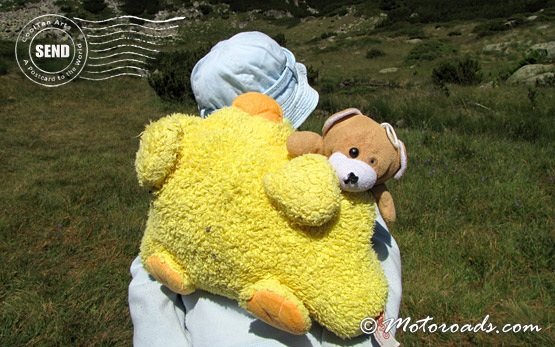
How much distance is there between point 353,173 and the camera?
2.98ft

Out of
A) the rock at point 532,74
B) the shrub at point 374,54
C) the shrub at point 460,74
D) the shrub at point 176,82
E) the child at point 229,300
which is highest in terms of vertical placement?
the child at point 229,300

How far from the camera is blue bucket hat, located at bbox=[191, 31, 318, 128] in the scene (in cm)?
134

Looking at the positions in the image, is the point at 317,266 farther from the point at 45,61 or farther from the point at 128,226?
the point at 45,61

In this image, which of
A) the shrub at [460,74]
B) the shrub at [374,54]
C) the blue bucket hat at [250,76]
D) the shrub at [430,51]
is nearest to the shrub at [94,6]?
the shrub at [374,54]

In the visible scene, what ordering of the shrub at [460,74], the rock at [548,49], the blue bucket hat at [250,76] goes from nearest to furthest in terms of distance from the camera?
the blue bucket hat at [250,76] < the shrub at [460,74] < the rock at [548,49]

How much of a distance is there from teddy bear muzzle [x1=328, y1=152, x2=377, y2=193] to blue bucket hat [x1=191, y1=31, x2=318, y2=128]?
1.53 feet

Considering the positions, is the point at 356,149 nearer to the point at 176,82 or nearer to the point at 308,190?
the point at 308,190

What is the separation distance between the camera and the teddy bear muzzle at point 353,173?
35.8 inches

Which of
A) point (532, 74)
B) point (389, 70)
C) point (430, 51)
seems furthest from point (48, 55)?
point (532, 74)

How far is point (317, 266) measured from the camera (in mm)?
955

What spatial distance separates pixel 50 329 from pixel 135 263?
1.68 metres

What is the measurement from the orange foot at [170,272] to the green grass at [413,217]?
176cm

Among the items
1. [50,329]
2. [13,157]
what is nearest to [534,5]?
[13,157]

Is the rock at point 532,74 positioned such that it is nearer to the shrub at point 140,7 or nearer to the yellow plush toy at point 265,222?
the yellow plush toy at point 265,222
